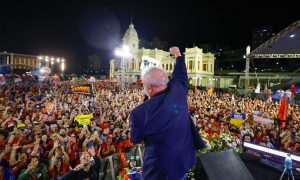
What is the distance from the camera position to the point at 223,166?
3910mm

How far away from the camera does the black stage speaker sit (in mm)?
3706

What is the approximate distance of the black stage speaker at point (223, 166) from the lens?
3.71 meters

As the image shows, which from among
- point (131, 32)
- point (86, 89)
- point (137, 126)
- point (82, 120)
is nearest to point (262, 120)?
point (82, 120)

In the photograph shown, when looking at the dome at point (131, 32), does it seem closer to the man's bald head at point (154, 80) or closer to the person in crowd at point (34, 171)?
the person in crowd at point (34, 171)

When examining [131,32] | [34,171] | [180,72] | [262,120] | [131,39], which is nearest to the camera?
[180,72]

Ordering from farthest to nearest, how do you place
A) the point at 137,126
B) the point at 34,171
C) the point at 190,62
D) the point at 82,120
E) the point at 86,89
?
1. the point at 190,62
2. the point at 86,89
3. the point at 82,120
4. the point at 34,171
5. the point at 137,126

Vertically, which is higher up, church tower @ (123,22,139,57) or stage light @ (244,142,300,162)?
church tower @ (123,22,139,57)

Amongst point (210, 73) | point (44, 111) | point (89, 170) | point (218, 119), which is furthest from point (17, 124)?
point (210, 73)

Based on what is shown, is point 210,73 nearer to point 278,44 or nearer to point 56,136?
point 278,44

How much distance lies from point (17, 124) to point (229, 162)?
8104 mm

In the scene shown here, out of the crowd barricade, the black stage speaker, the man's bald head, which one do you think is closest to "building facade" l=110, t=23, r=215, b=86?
the crowd barricade

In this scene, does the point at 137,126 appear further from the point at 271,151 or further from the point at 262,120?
the point at 262,120

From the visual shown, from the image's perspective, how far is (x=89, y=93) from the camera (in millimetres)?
13539

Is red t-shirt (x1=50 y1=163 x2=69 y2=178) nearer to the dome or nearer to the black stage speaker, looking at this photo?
the black stage speaker
